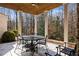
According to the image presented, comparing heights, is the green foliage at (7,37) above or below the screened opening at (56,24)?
below

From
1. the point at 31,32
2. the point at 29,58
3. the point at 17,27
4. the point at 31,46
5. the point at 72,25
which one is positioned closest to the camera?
the point at 29,58

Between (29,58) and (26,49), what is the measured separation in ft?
8.85

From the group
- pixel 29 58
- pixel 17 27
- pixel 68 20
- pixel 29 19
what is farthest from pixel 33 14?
pixel 29 58

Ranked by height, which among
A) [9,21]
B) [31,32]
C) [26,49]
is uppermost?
[9,21]

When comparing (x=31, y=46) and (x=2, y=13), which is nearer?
(x=31, y=46)

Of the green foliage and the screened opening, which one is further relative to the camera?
the green foliage

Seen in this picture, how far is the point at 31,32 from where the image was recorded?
632cm

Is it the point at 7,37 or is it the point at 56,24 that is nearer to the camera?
the point at 56,24

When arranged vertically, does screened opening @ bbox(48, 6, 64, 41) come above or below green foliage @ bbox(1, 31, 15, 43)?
above

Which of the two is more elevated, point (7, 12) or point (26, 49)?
point (7, 12)

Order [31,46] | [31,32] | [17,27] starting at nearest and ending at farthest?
[31,46]
[17,27]
[31,32]

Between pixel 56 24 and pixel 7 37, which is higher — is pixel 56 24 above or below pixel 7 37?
above

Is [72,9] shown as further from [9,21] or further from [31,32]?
[9,21]

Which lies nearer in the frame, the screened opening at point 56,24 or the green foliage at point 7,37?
the screened opening at point 56,24
